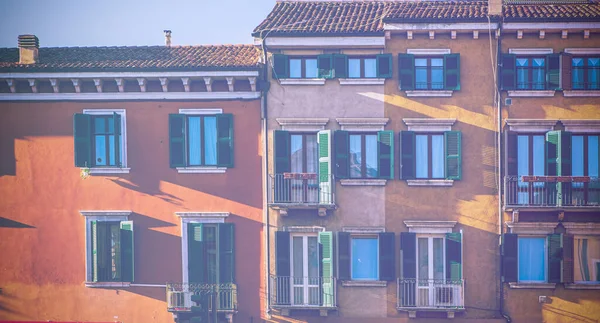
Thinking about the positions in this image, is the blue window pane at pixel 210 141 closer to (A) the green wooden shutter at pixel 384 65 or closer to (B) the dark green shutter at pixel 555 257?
(A) the green wooden shutter at pixel 384 65

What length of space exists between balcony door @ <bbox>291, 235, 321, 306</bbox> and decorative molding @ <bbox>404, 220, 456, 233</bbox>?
2997 mm

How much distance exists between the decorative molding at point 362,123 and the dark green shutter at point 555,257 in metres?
6.21

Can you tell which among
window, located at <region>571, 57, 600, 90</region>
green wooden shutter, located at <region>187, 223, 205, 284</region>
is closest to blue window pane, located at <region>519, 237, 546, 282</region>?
window, located at <region>571, 57, 600, 90</region>

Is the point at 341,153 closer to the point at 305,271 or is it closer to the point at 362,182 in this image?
the point at 362,182

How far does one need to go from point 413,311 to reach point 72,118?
40.7 ft

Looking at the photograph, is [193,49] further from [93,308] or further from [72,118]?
[93,308]

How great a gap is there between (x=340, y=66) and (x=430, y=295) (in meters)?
7.61

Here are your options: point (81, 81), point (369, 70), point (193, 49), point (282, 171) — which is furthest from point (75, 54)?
point (369, 70)

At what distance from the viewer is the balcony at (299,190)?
22.9 meters

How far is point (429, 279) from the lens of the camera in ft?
75.7

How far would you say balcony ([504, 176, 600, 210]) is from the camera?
22.6 m

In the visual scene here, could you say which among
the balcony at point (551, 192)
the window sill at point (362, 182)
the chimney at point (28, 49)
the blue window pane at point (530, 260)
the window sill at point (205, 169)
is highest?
the chimney at point (28, 49)

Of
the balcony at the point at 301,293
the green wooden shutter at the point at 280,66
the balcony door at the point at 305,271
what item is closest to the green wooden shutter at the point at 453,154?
the balcony door at the point at 305,271

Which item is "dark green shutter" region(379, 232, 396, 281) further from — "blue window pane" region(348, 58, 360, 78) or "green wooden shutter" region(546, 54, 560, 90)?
"green wooden shutter" region(546, 54, 560, 90)
